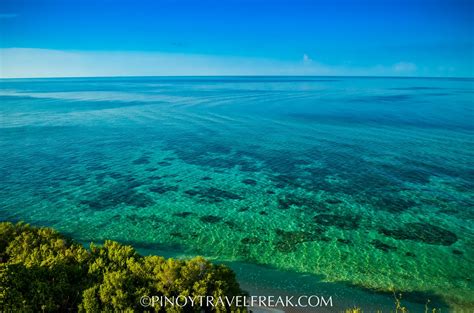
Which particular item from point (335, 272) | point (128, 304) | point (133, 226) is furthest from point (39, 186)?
point (335, 272)

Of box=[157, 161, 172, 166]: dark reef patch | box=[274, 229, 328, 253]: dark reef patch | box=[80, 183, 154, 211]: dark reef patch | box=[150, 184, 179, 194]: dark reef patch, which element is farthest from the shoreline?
box=[157, 161, 172, 166]: dark reef patch

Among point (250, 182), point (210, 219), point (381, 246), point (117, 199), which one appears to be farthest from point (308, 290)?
point (117, 199)

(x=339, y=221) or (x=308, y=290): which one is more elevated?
(x=339, y=221)

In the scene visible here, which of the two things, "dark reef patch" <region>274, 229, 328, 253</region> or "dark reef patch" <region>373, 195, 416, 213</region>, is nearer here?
"dark reef patch" <region>274, 229, 328, 253</region>

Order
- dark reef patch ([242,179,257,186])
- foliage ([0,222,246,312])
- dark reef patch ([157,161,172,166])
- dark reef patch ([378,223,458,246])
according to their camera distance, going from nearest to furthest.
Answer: foliage ([0,222,246,312]) → dark reef patch ([378,223,458,246]) → dark reef patch ([242,179,257,186]) → dark reef patch ([157,161,172,166])

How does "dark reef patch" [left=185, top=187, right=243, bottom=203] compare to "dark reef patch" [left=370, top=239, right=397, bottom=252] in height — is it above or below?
above

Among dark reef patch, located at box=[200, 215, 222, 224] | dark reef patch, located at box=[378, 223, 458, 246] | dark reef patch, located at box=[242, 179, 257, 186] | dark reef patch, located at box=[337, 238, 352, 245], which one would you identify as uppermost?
dark reef patch, located at box=[242, 179, 257, 186]

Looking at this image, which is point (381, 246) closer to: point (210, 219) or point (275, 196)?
point (275, 196)

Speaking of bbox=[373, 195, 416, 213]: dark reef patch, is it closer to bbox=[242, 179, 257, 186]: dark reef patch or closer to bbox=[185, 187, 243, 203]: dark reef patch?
bbox=[242, 179, 257, 186]: dark reef patch
